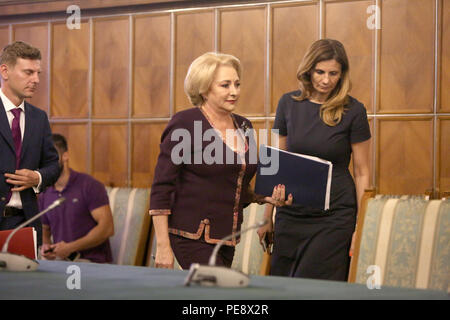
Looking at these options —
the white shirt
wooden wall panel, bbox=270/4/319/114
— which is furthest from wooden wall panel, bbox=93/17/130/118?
the white shirt

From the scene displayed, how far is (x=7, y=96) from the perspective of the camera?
139 inches

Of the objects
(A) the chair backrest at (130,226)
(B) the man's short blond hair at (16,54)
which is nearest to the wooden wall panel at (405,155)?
(A) the chair backrest at (130,226)

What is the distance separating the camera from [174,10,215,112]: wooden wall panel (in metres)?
5.29

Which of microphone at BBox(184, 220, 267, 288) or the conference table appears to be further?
microphone at BBox(184, 220, 267, 288)

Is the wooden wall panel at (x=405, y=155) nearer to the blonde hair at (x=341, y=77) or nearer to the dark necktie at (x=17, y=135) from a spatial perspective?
the blonde hair at (x=341, y=77)

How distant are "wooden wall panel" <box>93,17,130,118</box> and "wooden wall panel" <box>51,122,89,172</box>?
0.18 meters

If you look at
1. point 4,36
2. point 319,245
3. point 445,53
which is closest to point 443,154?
point 445,53

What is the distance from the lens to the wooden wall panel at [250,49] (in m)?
5.09

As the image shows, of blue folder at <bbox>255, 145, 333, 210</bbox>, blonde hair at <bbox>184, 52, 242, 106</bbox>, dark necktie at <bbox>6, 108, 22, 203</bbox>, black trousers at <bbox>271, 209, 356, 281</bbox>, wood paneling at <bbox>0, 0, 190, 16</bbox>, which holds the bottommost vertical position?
black trousers at <bbox>271, 209, 356, 281</bbox>

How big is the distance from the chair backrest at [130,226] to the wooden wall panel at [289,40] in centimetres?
107

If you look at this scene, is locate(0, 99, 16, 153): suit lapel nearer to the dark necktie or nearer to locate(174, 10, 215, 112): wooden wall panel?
the dark necktie

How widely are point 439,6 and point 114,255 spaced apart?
8.48 feet

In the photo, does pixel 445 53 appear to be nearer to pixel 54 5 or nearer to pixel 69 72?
pixel 69 72

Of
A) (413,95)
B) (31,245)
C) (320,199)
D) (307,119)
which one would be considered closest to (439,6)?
(413,95)
